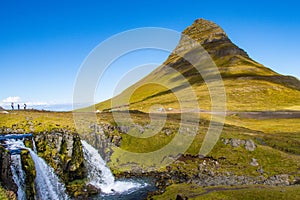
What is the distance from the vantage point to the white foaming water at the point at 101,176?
56691 mm

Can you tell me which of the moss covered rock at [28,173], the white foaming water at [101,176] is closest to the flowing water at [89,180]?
the white foaming water at [101,176]

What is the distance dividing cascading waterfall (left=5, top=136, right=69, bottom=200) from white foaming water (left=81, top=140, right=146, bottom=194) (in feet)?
30.9

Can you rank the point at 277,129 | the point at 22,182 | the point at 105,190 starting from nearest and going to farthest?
the point at 22,182
the point at 105,190
the point at 277,129

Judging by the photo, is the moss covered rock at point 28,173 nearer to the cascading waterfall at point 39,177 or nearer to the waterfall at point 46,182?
the cascading waterfall at point 39,177

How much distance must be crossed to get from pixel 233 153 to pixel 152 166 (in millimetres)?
24298

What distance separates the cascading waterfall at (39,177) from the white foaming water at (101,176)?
9432mm

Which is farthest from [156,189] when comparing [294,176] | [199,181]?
[294,176]

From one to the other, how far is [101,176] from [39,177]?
17.9m

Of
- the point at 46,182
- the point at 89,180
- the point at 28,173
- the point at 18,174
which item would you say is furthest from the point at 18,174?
the point at 89,180

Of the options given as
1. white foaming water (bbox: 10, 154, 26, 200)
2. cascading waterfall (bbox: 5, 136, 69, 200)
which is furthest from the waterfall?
white foaming water (bbox: 10, 154, 26, 200)

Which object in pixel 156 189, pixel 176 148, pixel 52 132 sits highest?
pixel 52 132

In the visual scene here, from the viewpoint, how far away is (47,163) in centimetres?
5138

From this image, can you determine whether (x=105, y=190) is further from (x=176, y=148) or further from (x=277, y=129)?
(x=277, y=129)

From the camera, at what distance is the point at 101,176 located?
201 ft
